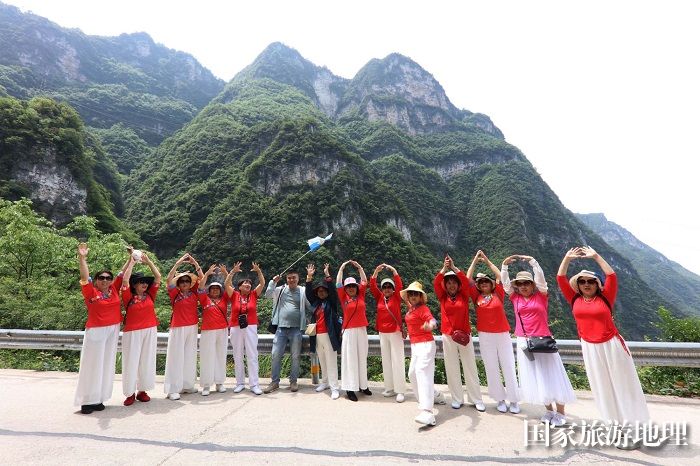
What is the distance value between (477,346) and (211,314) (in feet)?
13.1

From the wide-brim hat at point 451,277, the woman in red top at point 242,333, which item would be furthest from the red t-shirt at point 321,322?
the wide-brim hat at point 451,277

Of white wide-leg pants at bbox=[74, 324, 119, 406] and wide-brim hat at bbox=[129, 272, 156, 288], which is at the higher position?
wide-brim hat at bbox=[129, 272, 156, 288]

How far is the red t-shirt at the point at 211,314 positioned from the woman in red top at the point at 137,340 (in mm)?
652

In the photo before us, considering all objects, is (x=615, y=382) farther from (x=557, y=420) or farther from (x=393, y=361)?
(x=393, y=361)

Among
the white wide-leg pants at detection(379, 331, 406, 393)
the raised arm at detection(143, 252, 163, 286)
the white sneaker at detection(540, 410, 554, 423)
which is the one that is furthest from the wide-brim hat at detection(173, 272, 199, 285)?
the white sneaker at detection(540, 410, 554, 423)

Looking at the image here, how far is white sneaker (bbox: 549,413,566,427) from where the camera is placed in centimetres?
371

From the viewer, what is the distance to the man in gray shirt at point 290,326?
5227mm

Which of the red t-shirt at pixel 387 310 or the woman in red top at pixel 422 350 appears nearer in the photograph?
the woman in red top at pixel 422 350

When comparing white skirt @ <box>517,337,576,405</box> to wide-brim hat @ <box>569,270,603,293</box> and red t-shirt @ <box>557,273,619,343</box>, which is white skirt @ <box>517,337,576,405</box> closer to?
red t-shirt @ <box>557,273,619,343</box>

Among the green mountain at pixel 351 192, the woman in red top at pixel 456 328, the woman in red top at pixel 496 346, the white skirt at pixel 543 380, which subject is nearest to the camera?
the white skirt at pixel 543 380

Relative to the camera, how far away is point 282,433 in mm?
3527

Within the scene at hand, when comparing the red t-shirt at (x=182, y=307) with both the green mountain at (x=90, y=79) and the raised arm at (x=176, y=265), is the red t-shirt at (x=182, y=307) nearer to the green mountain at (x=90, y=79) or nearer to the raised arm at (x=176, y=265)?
the raised arm at (x=176, y=265)

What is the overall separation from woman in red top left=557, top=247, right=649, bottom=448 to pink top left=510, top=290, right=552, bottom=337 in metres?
0.38

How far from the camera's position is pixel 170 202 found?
221ft
